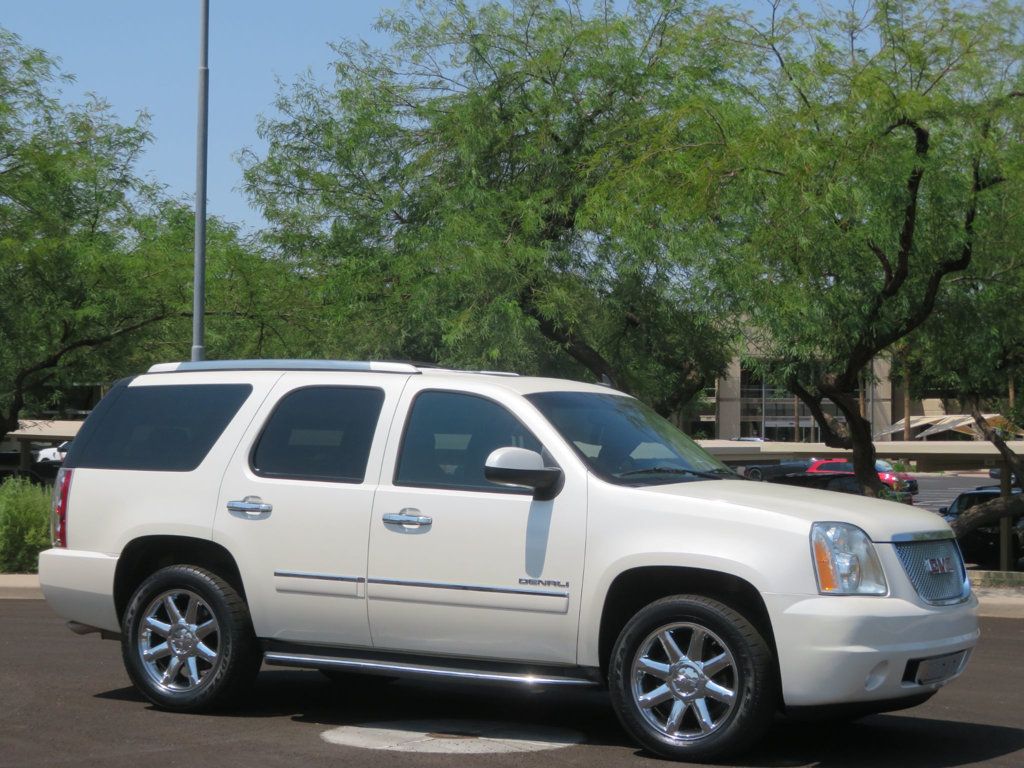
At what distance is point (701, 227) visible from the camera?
58.0ft

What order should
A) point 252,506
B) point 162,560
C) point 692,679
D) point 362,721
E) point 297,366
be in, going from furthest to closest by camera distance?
1. point 162,560
2. point 297,366
3. point 362,721
4. point 252,506
5. point 692,679

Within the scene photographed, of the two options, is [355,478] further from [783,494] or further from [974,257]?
[974,257]

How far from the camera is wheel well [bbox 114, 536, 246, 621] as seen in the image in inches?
319

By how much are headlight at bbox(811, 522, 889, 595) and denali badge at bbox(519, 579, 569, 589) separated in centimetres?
125

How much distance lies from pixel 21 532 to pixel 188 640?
10.0 m

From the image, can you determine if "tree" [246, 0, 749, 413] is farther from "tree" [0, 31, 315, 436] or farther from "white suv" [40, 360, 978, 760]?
"white suv" [40, 360, 978, 760]

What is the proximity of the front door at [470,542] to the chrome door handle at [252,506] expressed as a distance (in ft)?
2.27

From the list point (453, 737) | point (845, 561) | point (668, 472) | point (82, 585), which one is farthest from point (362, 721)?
point (845, 561)

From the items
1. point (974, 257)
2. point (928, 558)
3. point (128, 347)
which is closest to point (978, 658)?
point (928, 558)

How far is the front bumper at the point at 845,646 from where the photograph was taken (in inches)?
253

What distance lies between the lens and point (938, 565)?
7.00m

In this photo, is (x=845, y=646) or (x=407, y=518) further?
(x=407, y=518)

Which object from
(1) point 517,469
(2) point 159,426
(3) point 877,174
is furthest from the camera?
(3) point 877,174

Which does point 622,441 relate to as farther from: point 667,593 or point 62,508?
point 62,508
